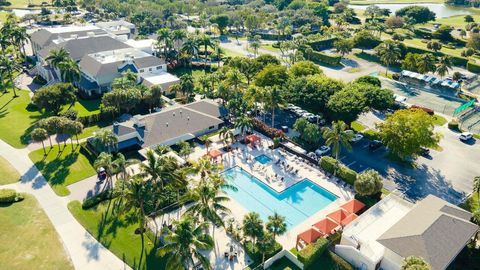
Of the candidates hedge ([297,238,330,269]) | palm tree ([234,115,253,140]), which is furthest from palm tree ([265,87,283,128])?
hedge ([297,238,330,269])

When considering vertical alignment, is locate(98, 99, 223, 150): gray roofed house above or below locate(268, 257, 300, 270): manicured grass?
above

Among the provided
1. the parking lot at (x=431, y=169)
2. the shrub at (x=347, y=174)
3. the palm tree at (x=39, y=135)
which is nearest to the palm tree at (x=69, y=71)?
the palm tree at (x=39, y=135)

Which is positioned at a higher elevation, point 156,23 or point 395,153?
point 156,23

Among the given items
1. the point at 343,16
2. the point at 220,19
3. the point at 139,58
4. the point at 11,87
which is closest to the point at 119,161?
the point at 139,58

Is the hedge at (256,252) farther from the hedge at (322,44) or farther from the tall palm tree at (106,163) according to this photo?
the hedge at (322,44)

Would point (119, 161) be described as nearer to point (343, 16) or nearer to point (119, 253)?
point (119, 253)

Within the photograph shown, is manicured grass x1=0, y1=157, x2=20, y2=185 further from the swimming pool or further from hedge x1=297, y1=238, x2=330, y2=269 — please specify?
hedge x1=297, y1=238, x2=330, y2=269
